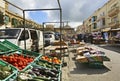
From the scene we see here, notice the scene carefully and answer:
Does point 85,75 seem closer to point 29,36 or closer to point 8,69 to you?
point 8,69

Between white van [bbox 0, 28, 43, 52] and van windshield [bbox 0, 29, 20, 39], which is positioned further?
van windshield [bbox 0, 29, 20, 39]

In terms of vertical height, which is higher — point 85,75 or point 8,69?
point 8,69

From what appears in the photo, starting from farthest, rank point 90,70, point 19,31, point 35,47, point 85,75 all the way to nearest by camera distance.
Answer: point 35,47
point 19,31
point 90,70
point 85,75

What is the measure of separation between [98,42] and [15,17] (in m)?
16.7

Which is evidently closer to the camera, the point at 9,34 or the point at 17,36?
the point at 17,36

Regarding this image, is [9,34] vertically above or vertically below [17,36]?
above

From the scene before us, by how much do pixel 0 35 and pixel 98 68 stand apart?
637cm

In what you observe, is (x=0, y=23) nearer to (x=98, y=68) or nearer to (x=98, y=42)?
(x=98, y=42)

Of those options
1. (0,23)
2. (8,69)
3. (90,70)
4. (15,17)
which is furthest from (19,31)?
(15,17)

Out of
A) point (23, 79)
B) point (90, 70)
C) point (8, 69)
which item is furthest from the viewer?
point (90, 70)

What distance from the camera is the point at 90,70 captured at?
11258 millimetres

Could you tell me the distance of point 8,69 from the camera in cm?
505

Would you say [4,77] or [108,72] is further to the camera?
[108,72]

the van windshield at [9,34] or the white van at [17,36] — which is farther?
the van windshield at [9,34]
